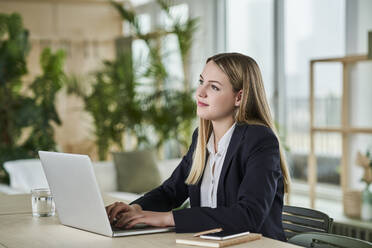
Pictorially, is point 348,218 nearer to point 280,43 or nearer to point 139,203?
point 280,43

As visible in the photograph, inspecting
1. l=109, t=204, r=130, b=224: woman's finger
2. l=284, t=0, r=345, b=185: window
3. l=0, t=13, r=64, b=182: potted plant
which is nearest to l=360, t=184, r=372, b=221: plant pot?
l=284, t=0, r=345, b=185: window

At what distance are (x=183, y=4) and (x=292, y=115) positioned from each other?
2.47 meters

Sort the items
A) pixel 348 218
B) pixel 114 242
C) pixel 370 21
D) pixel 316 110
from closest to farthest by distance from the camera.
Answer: pixel 114 242 → pixel 348 218 → pixel 370 21 → pixel 316 110

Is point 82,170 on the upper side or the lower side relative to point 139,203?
upper

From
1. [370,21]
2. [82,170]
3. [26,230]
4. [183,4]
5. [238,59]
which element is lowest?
[26,230]

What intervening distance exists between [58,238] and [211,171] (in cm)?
63

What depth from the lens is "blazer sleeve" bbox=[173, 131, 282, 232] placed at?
5.95ft

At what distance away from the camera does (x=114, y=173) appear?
18.7 ft

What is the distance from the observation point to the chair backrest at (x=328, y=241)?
6.01 ft

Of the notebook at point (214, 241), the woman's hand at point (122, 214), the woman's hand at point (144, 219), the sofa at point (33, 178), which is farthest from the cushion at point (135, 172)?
the notebook at point (214, 241)

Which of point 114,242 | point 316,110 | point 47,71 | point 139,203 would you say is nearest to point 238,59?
point 139,203

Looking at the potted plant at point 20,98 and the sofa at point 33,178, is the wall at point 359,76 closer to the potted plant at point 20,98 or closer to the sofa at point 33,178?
the sofa at point 33,178

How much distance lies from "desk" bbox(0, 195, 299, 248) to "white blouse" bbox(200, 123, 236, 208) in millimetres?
369

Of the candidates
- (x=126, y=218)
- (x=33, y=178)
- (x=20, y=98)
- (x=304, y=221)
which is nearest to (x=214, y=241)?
(x=126, y=218)
